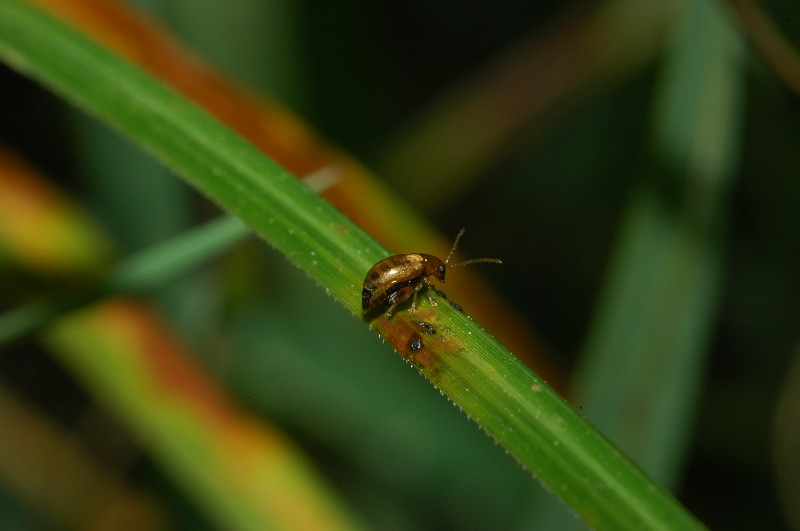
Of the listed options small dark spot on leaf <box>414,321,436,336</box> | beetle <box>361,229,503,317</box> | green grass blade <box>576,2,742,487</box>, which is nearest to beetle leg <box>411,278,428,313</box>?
beetle <box>361,229,503,317</box>

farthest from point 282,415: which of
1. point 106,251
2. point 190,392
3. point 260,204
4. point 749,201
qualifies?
point 749,201

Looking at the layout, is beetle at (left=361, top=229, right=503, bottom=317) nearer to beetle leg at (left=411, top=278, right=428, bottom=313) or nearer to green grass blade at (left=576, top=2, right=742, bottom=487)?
beetle leg at (left=411, top=278, right=428, bottom=313)

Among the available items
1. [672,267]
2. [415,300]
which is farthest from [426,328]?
[672,267]

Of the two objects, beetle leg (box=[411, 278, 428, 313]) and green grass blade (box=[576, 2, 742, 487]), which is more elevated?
green grass blade (box=[576, 2, 742, 487])

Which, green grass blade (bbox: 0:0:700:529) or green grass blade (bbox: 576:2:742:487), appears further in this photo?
green grass blade (bbox: 576:2:742:487)

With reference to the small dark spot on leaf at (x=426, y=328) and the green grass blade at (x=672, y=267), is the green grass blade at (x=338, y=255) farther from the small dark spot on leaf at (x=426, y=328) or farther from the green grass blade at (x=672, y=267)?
the green grass blade at (x=672, y=267)

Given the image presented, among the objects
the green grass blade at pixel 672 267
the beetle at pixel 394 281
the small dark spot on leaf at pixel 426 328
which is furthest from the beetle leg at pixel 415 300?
the green grass blade at pixel 672 267
